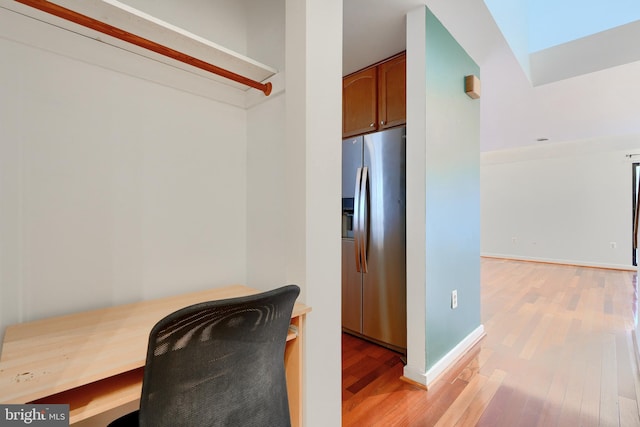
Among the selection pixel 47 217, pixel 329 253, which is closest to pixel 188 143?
pixel 47 217

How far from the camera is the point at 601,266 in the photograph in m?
5.85

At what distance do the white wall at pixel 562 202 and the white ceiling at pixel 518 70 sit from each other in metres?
1.15

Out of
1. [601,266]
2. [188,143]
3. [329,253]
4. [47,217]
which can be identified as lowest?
[601,266]

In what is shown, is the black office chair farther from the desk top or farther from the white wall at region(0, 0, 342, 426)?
the white wall at region(0, 0, 342, 426)

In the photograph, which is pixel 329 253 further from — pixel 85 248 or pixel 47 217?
pixel 47 217

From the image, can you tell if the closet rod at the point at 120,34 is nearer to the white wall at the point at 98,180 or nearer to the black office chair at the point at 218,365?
the white wall at the point at 98,180

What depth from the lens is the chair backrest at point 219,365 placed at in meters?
0.69

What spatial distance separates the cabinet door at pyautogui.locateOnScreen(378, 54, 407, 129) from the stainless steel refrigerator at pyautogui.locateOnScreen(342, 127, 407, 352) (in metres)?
0.12

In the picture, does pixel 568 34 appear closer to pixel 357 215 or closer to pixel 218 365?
pixel 357 215

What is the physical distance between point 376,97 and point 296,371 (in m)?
2.19

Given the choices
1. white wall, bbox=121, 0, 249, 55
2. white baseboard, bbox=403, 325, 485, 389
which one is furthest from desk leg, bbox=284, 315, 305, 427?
white wall, bbox=121, 0, 249, 55

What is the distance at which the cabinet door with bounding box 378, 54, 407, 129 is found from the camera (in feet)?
7.52

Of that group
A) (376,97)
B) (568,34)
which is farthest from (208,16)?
(568,34)

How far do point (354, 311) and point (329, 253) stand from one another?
1.53 meters
